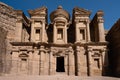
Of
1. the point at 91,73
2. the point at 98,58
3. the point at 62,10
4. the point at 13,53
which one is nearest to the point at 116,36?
the point at 98,58

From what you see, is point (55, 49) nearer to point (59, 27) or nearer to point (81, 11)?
point (59, 27)

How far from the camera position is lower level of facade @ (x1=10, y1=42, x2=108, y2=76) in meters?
21.9

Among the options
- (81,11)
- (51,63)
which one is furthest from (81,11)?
(51,63)

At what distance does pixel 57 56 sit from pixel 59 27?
4.04 metres

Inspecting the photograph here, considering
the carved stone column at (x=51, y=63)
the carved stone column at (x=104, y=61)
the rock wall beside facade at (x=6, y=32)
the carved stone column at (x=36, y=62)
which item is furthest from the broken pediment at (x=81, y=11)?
the rock wall beside facade at (x=6, y=32)

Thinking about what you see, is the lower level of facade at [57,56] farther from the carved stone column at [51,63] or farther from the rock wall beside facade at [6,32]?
the rock wall beside facade at [6,32]

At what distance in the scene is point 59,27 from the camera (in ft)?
80.6

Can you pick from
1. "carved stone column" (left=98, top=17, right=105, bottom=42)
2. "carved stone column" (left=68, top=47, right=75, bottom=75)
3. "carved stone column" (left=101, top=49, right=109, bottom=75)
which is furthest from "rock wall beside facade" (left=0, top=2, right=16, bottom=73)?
"carved stone column" (left=98, top=17, right=105, bottom=42)

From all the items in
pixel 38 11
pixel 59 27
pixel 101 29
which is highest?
pixel 38 11

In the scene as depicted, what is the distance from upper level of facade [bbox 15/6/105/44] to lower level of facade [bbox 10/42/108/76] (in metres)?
0.97

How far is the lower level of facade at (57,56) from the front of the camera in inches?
862

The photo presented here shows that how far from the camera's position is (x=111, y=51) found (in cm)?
2392

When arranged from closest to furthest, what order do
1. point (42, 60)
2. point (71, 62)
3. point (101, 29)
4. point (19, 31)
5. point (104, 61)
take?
point (104, 61), point (42, 60), point (71, 62), point (101, 29), point (19, 31)

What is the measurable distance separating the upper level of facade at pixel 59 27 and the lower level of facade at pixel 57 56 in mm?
974
